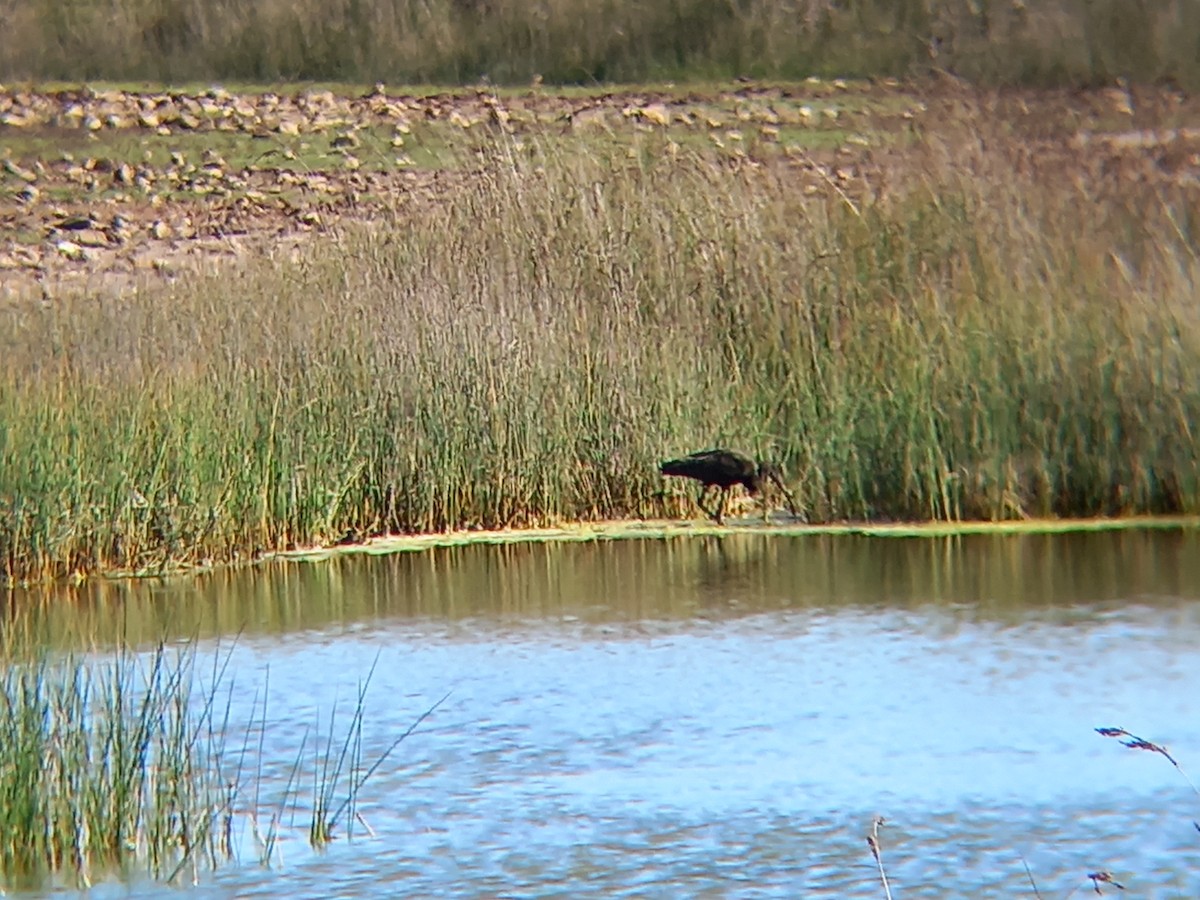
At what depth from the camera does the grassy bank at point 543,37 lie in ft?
74.5

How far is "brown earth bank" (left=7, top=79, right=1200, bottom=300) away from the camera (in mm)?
18141

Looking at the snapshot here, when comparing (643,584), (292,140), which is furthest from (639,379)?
(292,140)

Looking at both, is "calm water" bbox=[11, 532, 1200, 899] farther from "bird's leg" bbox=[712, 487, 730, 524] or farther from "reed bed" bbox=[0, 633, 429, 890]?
"bird's leg" bbox=[712, 487, 730, 524]

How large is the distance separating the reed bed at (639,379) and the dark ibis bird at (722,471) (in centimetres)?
10

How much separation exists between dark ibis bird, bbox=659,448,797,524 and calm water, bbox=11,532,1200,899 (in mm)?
230

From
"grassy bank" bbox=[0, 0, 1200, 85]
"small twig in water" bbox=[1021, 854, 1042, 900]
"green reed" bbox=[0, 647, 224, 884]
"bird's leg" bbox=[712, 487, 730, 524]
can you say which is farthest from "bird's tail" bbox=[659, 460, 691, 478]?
"grassy bank" bbox=[0, 0, 1200, 85]

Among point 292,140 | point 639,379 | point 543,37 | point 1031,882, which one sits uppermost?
point 543,37

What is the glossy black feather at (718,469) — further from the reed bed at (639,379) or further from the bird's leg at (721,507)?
the reed bed at (639,379)

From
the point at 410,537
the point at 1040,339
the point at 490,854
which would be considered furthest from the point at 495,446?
the point at 490,854

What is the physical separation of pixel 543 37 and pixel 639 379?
47.9 feet

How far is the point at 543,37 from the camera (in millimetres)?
23188

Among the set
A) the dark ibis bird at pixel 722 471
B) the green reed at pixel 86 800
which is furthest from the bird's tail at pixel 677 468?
the green reed at pixel 86 800

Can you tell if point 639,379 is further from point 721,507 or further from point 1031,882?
point 1031,882

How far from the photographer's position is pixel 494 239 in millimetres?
9836
